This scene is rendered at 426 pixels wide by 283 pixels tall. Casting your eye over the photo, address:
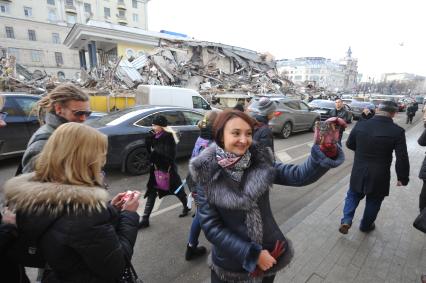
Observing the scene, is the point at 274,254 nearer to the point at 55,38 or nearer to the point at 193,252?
the point at 193,252

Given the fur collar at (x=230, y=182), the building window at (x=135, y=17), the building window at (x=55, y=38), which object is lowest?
the fur collar at (x=230, y=182)

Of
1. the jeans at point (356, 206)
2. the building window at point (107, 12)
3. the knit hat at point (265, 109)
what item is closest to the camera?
the jeans at point (356, 206)

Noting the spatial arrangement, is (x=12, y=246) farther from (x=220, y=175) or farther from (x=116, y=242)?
(x=220, y=175)

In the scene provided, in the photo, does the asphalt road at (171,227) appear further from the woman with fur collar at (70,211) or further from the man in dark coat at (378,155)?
the woman with fur collar at (70,211)

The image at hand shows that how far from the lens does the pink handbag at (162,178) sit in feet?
11.7

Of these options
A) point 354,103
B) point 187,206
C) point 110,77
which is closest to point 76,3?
point 110,77

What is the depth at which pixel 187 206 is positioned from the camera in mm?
4062

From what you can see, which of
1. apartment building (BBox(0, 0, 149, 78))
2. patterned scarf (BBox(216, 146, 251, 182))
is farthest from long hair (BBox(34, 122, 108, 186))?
apartment building (BBox(0, 0, 149, 78))

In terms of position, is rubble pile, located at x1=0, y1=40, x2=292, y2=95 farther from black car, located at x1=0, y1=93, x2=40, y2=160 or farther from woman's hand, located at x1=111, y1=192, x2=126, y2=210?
woman's hand, located at x1=111, y1=192, x2=126, y2=210

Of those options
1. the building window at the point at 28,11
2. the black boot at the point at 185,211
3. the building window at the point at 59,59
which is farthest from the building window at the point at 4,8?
the black boot at the point at 185,211

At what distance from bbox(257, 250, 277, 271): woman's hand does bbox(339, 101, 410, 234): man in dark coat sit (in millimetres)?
2358

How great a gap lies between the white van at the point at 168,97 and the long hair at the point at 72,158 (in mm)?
8366

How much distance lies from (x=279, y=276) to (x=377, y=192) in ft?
5.69

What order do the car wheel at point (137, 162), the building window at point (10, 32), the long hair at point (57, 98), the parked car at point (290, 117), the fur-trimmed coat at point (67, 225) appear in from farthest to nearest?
the building window at point (10, 32) → the parked car at point (290, 117) → the car wheel at point (137, 162) → the long hair at point (57, 98) → the fur-trimmed coat at point (67, 225)
